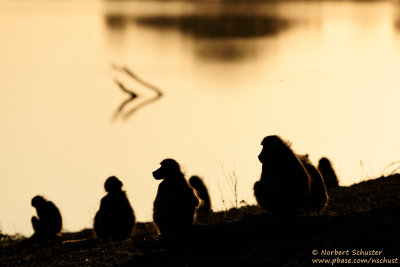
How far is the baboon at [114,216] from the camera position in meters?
11.3

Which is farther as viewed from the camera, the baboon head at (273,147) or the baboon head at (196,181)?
the baboon head at (196,181)

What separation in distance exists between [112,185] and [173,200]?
5.56ft

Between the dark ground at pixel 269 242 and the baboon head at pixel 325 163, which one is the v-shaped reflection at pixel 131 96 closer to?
the baboon head at pixel 325 163

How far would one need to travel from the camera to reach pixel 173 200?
1018 centimetres

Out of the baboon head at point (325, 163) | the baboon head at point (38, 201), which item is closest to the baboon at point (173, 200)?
the baboon head at point (38, 201)

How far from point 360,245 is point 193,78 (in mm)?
27364

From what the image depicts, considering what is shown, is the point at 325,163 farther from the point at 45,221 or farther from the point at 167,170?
the point at 45,221

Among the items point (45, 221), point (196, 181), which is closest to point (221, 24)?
point (196, 181)

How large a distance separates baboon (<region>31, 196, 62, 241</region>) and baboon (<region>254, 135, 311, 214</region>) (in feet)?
12.2

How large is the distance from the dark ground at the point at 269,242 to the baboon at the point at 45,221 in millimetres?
1673

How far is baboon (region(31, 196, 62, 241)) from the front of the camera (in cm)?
1173

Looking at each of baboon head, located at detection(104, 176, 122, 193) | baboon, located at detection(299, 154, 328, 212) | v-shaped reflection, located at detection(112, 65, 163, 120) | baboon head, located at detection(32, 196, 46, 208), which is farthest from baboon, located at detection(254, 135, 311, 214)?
v-shaped reflection, located at detection(112, 65, 163, 120)

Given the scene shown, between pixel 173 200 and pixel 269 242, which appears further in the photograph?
pixel 173 200

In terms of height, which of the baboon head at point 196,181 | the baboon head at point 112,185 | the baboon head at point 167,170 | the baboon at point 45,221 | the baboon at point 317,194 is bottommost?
the baboon at point 45,221
